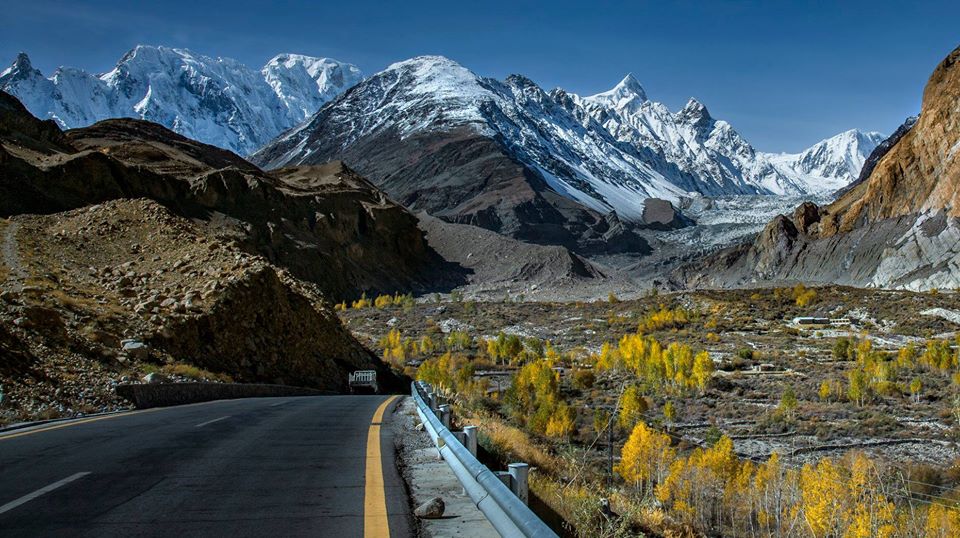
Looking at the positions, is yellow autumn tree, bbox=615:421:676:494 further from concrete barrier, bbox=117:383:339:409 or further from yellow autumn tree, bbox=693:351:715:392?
yellow autumn tree, bbox=693:351:715:392

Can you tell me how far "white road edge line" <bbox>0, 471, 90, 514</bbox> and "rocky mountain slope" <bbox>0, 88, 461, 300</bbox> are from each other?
122 feet

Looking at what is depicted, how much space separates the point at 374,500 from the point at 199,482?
1.73m

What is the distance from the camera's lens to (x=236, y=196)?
108312 mm

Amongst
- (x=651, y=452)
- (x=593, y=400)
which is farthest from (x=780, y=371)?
(x=651, y=452)

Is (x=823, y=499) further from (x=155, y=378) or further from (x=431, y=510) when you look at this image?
(x=431, y=510)

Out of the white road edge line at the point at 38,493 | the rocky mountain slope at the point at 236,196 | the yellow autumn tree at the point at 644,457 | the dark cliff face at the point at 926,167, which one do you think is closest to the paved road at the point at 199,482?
the white road edge line at the point at 38,493

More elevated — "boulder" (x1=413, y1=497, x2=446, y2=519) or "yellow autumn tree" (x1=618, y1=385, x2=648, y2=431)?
"boulder" (x1=413, y1=497, x2=446, y2=519)

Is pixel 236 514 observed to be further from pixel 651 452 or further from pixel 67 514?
pixel 651 452

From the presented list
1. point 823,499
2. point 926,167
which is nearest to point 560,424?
point 823,499

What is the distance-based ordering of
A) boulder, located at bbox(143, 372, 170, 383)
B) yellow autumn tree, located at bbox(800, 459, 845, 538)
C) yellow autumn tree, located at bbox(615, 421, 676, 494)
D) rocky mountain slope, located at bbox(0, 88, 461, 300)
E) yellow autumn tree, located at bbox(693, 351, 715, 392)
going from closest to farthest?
boulder, located at bbox(143, 372, 170, 383) < yellow autumn tree, located at bbox(800, 459, 845, 538) < yellow autumn tree, located at bbox(615, 421, 676, 494) < rocky mountain slope, located at bbox(0, 88, 461, 300) < yellow autumn tree, located at bbox(693, 351, 715, 392)

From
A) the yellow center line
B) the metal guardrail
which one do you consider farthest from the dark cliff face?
the metal guardrail

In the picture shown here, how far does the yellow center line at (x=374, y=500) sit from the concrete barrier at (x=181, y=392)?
27.2 ft

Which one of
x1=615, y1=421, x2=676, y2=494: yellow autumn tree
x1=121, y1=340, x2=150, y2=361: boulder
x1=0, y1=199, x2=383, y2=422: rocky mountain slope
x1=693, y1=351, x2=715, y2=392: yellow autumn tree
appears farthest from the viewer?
x1=693, y1=351, x2=715, y2=392: yellow autumn tree

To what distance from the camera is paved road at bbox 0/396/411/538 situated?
496 centimetres
